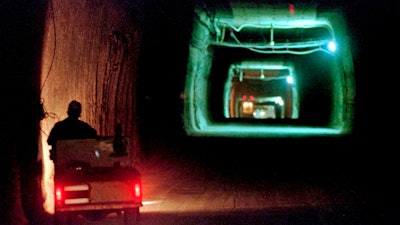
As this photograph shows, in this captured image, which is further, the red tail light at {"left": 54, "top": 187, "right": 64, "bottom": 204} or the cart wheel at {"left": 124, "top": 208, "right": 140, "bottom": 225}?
the cart wheel at {"left": 124, "top": 208, "right": 140, "bottom": 225}

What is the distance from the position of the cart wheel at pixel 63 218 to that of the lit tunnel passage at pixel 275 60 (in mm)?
15160

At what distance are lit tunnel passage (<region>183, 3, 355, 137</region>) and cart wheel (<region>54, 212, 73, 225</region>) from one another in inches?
597

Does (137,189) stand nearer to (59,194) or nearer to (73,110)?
(59,194)

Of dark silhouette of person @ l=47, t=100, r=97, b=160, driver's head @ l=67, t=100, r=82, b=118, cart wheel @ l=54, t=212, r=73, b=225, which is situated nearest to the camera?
cart wheel @ l=54, t=212, r=73, b=225

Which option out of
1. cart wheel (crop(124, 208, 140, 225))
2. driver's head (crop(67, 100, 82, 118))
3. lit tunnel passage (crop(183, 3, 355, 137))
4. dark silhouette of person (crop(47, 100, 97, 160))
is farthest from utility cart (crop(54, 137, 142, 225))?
lit tunnel passage (crop(183, 3, 355, 137))

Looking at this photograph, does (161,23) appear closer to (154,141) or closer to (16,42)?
(154,141)

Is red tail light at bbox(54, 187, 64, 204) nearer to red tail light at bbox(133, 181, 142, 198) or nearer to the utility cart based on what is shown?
the utility cart

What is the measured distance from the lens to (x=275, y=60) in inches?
1638

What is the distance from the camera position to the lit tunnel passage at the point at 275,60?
26219mm

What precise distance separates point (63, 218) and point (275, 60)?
32762 millimetres

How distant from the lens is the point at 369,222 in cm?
1101

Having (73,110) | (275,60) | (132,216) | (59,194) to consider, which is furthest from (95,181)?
(275,60)

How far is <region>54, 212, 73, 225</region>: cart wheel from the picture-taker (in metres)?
9.73

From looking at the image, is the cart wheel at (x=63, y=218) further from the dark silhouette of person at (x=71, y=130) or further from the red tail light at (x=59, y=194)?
the dark silhouette of person at (x=71, y=130)
